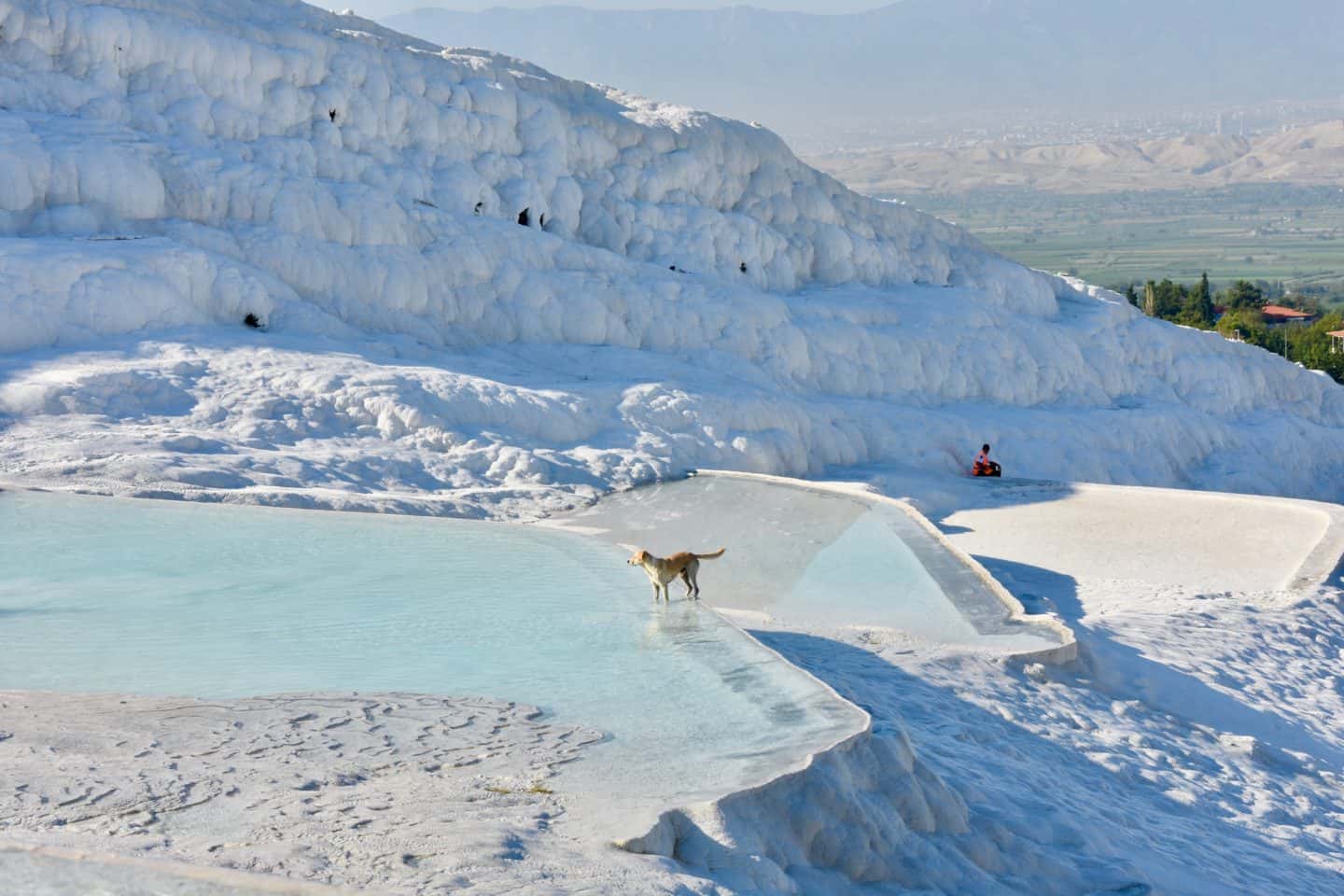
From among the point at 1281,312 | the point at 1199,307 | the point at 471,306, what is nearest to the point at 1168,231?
the point at 1281,312

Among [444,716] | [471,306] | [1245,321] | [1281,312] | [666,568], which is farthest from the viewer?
[1281,312]

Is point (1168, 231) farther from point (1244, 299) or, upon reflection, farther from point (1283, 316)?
point (1244, 299)

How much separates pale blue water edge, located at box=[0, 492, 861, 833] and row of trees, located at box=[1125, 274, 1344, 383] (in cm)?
3155

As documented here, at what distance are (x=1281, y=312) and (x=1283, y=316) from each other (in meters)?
1.74

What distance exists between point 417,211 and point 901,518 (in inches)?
253

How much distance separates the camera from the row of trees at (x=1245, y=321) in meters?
40.0

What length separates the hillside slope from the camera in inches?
489

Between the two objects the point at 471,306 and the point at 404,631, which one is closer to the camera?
the point at 404,631

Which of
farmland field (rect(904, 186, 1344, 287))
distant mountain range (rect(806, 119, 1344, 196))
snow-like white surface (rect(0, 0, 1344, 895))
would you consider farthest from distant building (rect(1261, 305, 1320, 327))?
distant mountain range (rect(806, 119, 1344, 196))

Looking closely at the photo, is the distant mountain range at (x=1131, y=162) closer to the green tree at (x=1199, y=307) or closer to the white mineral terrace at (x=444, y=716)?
the green tree at (x=1199, y=307)

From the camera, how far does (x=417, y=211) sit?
51.7ft

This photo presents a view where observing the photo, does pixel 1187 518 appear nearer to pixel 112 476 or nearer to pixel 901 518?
pixel 901 518

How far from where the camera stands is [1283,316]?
60.2 meters

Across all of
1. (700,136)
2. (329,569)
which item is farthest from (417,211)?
(329,569)
